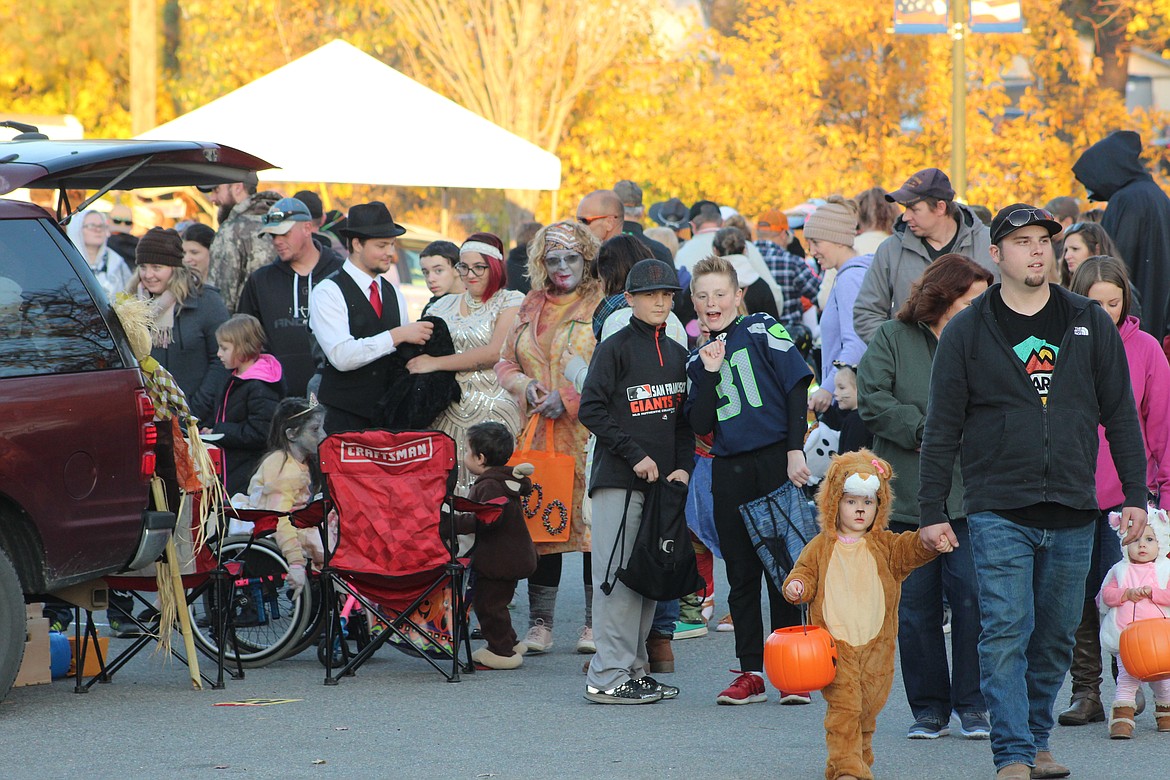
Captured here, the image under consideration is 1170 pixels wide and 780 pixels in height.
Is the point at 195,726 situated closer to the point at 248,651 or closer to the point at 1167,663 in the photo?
the point at 248,651

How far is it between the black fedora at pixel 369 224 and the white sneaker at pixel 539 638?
90.3 inches

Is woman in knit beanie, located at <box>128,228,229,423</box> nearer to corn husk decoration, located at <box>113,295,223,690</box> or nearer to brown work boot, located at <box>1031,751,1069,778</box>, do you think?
corn husk decoration, located at <box>113,295,223,690</box>

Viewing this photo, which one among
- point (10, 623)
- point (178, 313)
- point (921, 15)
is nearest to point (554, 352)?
point (178, 313)

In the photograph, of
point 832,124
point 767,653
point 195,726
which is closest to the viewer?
point 767,653

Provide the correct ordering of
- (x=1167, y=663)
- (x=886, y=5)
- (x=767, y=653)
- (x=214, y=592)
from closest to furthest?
(x=767, y=653) → (x=1167, y=663) → (x=214, y=592) → (x=886, y=5)

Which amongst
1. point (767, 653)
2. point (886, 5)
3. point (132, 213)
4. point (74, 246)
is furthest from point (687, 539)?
point (886, 5)

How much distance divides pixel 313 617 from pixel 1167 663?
13.8 ft

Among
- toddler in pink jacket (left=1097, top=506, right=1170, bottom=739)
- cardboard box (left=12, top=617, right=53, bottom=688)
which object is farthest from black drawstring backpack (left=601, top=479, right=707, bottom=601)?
cardboard box (left=12, top=617, right=53, bottom=688)

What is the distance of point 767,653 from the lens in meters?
6.31

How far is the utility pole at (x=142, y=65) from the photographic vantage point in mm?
28281

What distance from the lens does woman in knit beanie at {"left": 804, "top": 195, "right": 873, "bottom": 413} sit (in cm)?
988

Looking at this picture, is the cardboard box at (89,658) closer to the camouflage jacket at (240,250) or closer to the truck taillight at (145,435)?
the truck taillight at (145,435)

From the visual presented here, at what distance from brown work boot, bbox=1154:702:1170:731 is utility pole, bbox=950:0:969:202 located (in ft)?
38.8

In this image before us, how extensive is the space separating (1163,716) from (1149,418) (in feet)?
4.06
